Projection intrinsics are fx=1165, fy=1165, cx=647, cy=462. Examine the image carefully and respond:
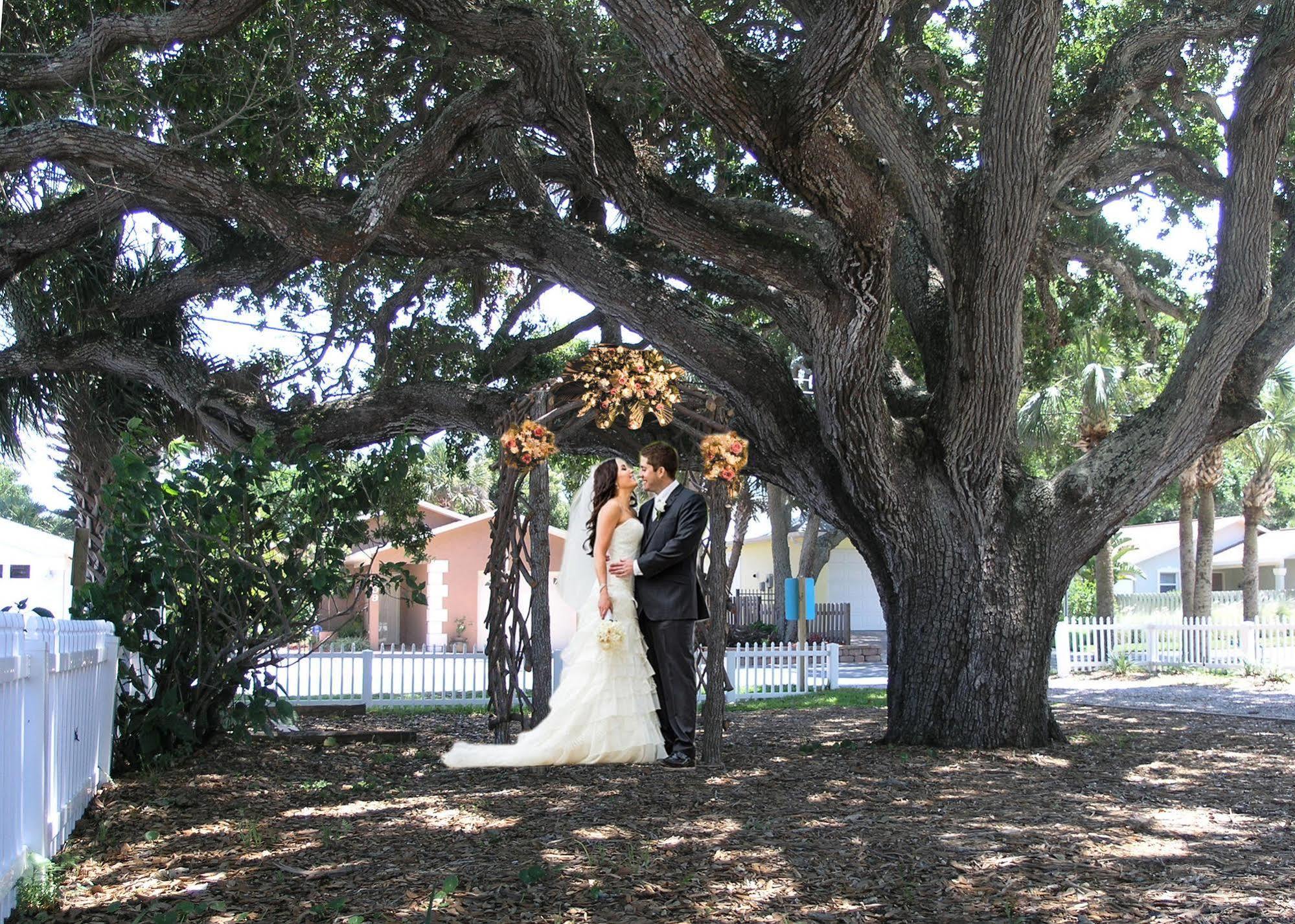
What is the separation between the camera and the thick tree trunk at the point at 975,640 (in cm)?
920

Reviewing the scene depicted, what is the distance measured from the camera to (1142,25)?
31.7ft

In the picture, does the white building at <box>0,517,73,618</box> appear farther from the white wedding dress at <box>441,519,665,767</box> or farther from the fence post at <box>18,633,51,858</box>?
the fence post at <box>18,633,51,858</box>

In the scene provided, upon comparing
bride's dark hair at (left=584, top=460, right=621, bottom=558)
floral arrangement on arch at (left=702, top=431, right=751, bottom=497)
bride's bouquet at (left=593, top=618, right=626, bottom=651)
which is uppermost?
floral arrangement on arch at (left=702, top=431, right=751, bottom=497)

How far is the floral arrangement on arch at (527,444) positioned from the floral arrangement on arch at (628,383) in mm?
477

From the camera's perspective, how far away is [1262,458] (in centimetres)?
2686

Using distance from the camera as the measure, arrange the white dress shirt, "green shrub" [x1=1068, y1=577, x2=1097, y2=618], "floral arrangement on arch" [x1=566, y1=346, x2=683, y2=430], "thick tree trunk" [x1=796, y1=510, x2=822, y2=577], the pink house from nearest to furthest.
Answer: the white dress shirt, "floral arrangement on arch" [x1=566, y1=346, x2=683, y2=430], "thick tree trunk" [x1=796, y1=510, x2=822, y2=577], the pink house, "green shrub" [x1=1068, y1=577, x2=1097, y2=618]

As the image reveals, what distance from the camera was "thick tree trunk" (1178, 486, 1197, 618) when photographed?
24609 millimetres

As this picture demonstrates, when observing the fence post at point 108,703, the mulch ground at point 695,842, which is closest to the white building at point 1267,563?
the mulch ground at point 695,842

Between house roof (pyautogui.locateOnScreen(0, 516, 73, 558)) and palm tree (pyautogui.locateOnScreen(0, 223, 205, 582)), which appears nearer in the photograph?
palm tree (pyautogui.locateOnScreen(0, 223, 205, 582))

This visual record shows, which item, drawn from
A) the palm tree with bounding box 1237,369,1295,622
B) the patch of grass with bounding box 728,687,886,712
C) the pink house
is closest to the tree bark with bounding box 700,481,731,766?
the patch of grass with bounding box 728,687,886,712

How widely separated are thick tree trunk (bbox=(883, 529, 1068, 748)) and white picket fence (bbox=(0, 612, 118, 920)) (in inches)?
234

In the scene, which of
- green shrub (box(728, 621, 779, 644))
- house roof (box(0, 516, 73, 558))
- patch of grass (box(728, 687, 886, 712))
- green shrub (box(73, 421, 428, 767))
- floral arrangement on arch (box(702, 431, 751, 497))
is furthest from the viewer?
green shrub (box(728, 621, 779, 644))

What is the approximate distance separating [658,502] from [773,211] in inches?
132

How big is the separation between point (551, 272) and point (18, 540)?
52.9 ft
